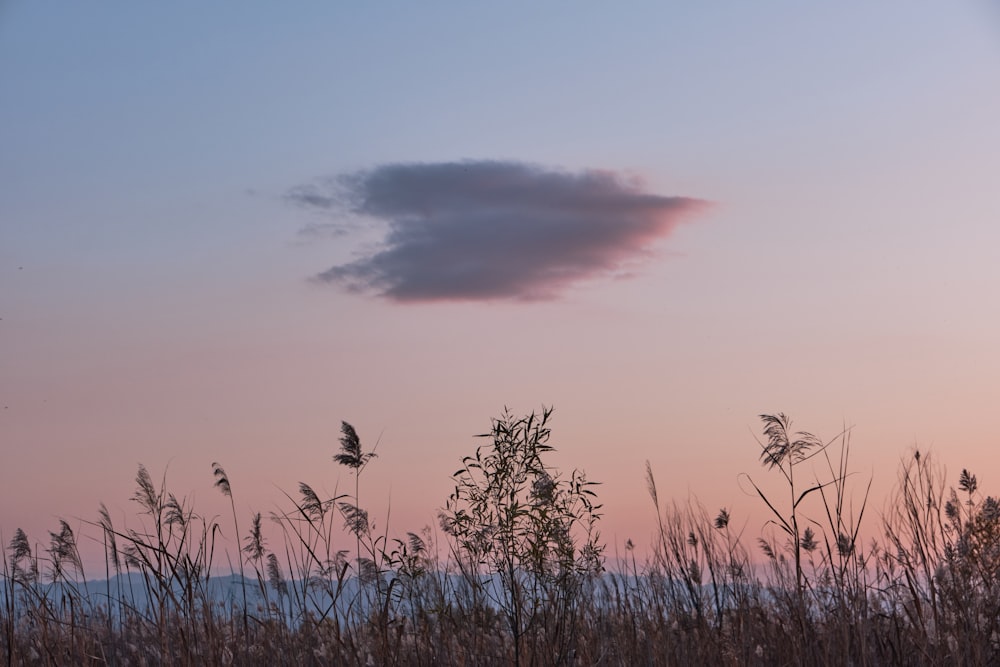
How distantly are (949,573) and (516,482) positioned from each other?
4.31 meters

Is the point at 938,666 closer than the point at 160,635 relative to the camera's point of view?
No

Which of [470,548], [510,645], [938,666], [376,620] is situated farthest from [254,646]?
[938,666]

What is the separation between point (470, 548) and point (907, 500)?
11.2 ft

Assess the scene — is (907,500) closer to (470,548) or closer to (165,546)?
(470,548)

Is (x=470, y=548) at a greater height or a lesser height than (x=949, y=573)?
greater

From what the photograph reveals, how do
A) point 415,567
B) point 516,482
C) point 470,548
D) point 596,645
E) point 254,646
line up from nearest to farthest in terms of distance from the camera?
1. point 516,482
2. point 470,548
3. point 415,567
4. point 596,645
5. point 254,646

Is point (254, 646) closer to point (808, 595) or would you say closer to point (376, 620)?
point (376, 620)

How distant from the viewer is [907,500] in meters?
7.42

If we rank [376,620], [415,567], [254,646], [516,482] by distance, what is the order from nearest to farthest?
[516,482], [415,567], [376,620], [254,646]

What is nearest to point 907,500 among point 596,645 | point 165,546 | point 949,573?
point 949,573

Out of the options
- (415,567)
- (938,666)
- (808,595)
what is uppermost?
(415,567)

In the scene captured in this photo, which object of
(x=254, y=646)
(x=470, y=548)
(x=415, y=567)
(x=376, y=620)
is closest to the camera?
(x=470, y=548)

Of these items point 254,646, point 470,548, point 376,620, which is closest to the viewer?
point 470,548

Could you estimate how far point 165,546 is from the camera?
637cm
